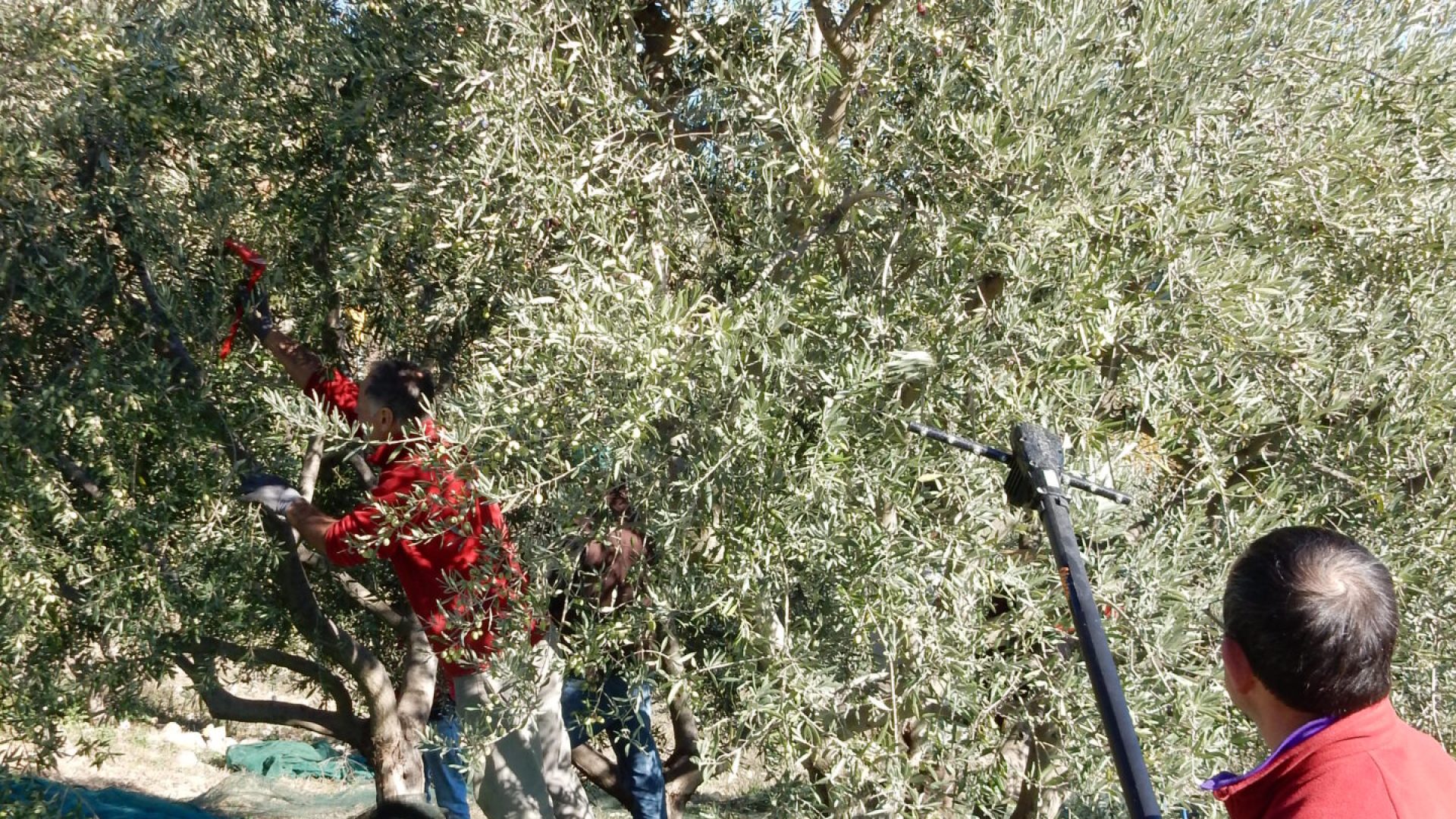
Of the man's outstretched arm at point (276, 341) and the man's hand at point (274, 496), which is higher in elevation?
the man's outstretched arm at point (276, 341)

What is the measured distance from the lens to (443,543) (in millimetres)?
3861

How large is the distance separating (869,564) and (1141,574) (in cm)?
80

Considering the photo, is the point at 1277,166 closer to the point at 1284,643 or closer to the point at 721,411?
the point at 721,411

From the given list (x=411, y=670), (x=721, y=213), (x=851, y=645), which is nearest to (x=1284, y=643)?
(x=851, y=645)

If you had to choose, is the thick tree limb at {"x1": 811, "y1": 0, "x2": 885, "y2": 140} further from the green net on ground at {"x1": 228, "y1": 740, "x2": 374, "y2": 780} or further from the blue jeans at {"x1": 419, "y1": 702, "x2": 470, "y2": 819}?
the green net on ground at {"x1": 228, "y1": 740, "x2": 374, "y2": 780}

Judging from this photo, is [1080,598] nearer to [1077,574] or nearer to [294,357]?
[1077,574]

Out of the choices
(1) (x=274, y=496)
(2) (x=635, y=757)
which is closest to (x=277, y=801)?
(2) (x=635, y=757)

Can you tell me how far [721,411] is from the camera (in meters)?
3.17

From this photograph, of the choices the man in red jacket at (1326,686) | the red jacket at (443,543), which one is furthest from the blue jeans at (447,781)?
the man in red jacket at (1326,686)

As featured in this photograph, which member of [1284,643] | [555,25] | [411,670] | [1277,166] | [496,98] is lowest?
[1284,643]

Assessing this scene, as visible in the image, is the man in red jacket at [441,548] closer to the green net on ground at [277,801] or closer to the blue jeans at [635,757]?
the blue jeans at [635,757]

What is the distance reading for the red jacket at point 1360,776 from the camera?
1802 mm

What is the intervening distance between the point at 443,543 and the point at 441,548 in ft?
0.37

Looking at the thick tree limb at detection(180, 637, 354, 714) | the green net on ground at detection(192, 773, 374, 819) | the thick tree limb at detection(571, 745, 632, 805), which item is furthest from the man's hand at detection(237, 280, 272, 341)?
the green net on ground at detection(192, 773, 374, 819)
